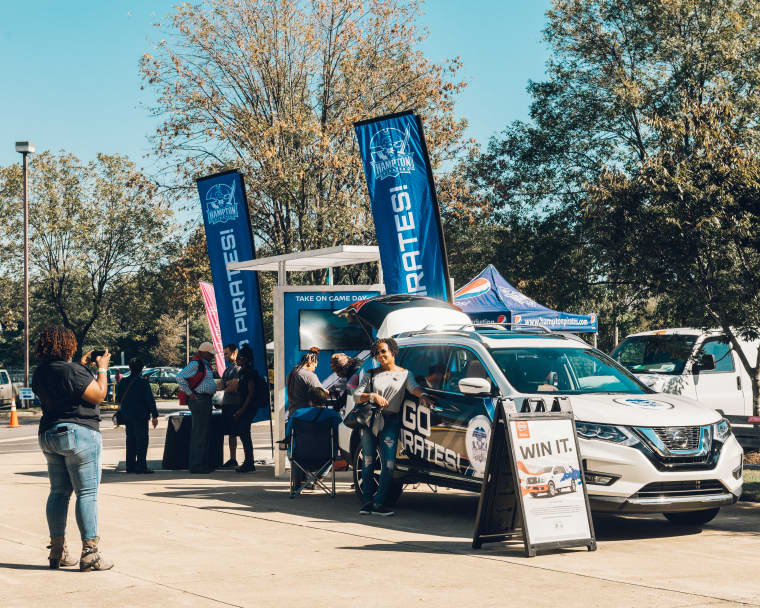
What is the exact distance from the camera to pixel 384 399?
10.0 meters

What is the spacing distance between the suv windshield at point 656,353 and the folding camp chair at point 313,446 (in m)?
7.31

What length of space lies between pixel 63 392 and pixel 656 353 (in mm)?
13154

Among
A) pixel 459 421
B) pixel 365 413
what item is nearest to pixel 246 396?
pixel 365 413

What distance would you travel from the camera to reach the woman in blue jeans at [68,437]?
7262mm

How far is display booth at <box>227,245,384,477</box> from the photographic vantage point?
1398cm

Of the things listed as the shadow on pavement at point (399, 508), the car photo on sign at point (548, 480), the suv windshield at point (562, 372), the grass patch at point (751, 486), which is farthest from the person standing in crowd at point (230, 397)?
the car photo on sign at point (548, 480)

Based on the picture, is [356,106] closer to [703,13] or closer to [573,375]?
[703,13]

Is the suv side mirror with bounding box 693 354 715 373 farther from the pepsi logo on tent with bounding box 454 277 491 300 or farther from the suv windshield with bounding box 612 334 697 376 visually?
the pepsi logo on tent with bounding box 454 277 491 300

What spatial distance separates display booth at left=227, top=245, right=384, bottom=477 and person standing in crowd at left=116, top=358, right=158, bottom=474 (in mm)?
2134

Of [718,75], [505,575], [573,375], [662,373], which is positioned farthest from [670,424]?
[718,75]

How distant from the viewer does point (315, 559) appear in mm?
7883

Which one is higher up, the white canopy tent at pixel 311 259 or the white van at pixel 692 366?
the white canopy tent at pixel 311 259

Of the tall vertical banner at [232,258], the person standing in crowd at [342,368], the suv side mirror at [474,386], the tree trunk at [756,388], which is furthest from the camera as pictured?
the tall vertical banner at [232,258]

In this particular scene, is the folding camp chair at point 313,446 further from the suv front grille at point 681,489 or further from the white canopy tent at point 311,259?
the suv front grille at point 681,489
